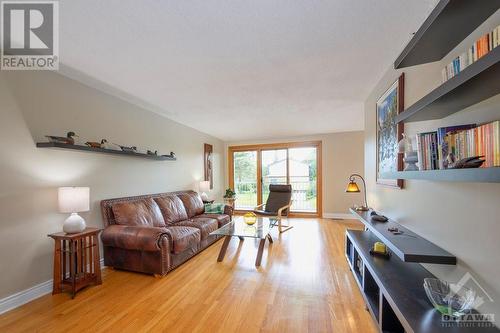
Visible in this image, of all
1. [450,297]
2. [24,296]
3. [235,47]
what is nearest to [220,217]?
[24,296]

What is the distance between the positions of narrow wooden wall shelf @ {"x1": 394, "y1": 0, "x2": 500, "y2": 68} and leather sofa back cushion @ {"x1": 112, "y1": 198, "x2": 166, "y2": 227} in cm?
319

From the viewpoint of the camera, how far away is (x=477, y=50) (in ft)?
3.16

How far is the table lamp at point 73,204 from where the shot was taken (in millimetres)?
2076

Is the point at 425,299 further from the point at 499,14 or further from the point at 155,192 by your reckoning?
the point at 155,192

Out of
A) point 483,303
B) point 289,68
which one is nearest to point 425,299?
point 483,303

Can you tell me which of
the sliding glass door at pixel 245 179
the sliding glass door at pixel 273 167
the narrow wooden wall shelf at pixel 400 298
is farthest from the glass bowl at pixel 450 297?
the sliding glass door at pixel 245 179

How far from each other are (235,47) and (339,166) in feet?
15.0

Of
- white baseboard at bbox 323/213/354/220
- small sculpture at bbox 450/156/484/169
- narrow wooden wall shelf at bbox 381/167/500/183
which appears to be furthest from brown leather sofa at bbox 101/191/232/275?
white baseboard at bbox 323/213/354/220

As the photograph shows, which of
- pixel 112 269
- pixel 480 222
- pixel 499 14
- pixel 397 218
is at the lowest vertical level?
pixel 112 269

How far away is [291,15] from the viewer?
1.47 metres

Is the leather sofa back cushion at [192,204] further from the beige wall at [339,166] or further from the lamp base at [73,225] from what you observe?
the beige wall at [339,166]

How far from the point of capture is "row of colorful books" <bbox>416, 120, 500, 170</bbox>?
2.90 ft

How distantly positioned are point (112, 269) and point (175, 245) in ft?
2.96

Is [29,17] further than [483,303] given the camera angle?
Yes
